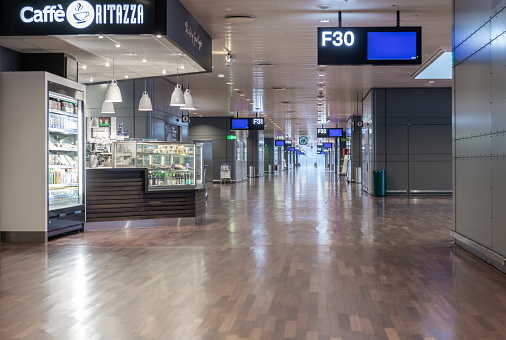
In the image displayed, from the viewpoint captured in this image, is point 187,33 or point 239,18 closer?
point 187,33

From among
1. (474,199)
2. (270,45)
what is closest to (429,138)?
(270,45)

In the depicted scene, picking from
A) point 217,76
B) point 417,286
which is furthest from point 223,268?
point 217,76

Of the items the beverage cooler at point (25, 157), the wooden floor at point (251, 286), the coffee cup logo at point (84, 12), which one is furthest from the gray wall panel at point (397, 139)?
the coffee cup logo at point (84, 12)

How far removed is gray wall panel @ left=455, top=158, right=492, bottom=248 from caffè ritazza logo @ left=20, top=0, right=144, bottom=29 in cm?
434

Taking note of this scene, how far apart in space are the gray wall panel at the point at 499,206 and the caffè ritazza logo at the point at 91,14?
4356mm

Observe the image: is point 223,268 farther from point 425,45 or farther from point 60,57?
point 425,45

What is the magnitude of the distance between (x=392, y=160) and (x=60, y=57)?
37.6 feet

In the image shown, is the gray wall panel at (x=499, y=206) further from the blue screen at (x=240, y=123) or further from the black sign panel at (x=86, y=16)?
the blue screen at (x=240, y=123)

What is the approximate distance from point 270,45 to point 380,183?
7.63 metres

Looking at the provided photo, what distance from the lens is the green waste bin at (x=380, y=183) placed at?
17.1m

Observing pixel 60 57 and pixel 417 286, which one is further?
pixel 60 57

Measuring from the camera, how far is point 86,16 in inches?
262

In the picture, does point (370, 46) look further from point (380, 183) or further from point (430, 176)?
point (430, 176)

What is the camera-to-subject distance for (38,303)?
175 inches
